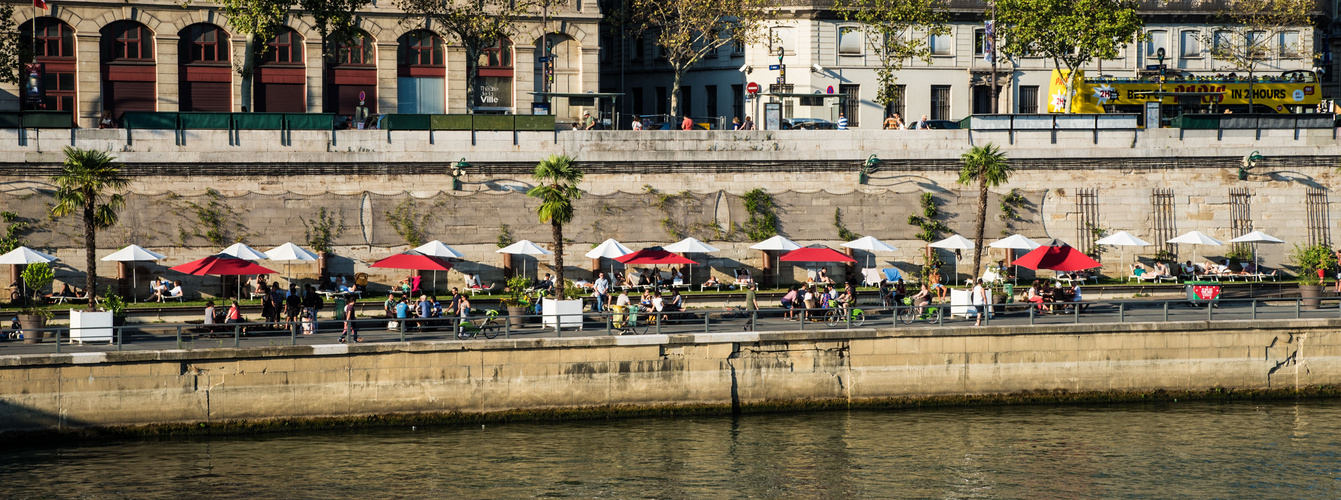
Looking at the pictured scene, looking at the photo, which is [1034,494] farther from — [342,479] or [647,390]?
[342,479]

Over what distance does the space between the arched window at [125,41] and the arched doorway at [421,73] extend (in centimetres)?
938

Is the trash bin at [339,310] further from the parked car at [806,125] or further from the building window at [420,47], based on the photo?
the building window at [420,47]

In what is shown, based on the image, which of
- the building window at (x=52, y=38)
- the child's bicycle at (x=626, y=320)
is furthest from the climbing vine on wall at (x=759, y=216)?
the building window at (x=52, y=38)

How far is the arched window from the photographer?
4931 cm

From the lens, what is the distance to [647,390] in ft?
100

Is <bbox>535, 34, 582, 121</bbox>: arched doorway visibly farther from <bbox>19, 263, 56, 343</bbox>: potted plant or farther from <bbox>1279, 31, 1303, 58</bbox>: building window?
<bbox>1279, 31, 1303, 58</bbox>: building window

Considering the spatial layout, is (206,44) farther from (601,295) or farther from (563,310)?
(563,310)

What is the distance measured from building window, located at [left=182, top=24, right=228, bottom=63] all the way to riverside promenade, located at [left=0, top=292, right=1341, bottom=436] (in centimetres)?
2255

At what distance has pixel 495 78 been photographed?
2114 inches

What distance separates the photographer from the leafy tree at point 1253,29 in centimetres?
5816

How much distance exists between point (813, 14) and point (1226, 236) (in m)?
19.7

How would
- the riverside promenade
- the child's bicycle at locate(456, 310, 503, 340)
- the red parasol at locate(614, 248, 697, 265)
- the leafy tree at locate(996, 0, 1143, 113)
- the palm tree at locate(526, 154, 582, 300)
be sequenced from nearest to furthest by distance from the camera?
the riverside promenade < the child's bicycle at locate(456, 310, 503, 340) < the palm tree at locate(526, 154, 582, 300) < the red parasol at locate(614, 248, 697, 265) < the leafy tree at locate(996, 0, 1143, 113)

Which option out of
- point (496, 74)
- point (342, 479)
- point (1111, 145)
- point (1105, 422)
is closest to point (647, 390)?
point (342, 479)

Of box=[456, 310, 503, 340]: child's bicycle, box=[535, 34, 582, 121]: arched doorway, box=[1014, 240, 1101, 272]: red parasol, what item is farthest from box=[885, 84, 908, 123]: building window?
box=[456, 310, 503, 340]: child's bicycle
